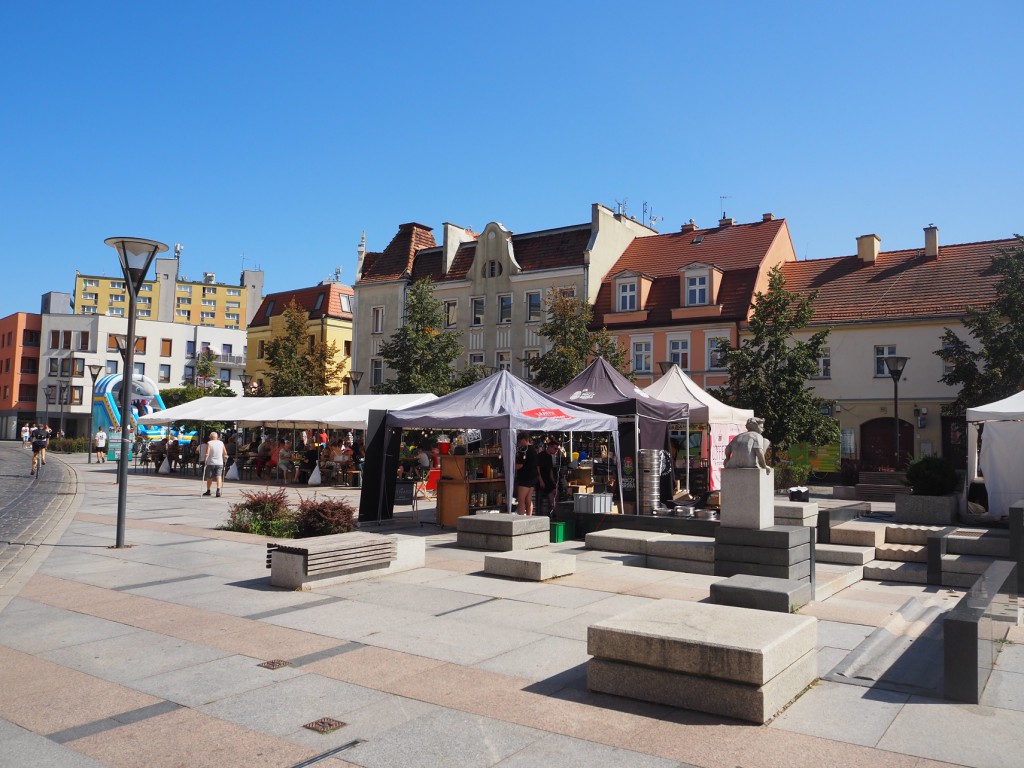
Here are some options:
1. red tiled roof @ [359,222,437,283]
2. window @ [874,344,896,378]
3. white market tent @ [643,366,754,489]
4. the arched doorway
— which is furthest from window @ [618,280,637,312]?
white market tent @ [643,366,754,489]

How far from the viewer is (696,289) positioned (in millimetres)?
38625

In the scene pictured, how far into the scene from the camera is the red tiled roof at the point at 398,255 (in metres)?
48.5

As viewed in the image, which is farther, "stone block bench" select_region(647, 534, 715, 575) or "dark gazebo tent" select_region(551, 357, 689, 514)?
"dark gazebo tent" select_region(551, 357, 689, 514)

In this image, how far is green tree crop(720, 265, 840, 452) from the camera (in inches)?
1137

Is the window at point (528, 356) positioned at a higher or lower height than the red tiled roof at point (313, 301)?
lower

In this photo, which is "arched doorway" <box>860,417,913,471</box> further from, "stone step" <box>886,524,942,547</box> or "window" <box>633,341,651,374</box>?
"stone step" <box>886,524,942,547</box>

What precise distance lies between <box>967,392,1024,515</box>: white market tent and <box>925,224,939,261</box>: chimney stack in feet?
74.7

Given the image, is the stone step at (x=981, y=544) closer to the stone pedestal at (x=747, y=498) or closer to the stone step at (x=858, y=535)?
the stone step at (x=858, y=535)

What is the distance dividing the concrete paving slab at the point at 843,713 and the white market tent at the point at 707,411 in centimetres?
1242

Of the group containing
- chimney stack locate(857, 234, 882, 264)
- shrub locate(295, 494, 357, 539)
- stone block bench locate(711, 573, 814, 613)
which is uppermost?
chimney stack locate(857, 234, 882, 264)

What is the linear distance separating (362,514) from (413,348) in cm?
2228

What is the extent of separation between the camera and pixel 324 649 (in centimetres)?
670

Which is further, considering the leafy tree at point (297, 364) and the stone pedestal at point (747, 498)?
the leafy tree at point (297, 364)

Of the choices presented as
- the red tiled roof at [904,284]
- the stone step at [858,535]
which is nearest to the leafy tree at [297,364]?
the red tiled roof at [904,284]
